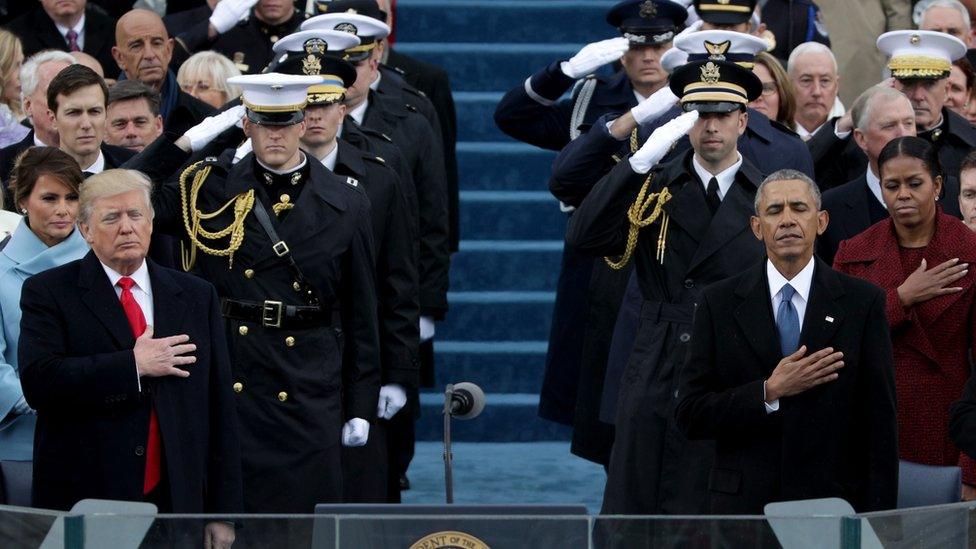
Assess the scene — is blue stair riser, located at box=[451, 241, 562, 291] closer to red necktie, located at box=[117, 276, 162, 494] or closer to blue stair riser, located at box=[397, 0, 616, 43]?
blue stair riser, located at box=[397, 0, 616, 43]

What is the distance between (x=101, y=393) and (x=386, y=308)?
1.51m

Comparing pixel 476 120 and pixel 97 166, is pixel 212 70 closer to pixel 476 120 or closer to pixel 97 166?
pixel 97 166

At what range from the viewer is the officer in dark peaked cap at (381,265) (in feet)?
20.7

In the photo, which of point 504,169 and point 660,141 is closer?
point 660,141

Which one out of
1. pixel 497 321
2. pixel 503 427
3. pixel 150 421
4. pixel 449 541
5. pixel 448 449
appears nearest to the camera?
pixel 449 541

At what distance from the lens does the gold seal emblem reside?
3.63 meters

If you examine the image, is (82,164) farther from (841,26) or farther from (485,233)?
(841,26)

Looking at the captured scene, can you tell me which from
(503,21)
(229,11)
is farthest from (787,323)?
(503,21)

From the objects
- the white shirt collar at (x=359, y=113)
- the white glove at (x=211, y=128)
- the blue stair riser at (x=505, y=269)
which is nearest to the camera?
the white glove at (x=211, y=128)

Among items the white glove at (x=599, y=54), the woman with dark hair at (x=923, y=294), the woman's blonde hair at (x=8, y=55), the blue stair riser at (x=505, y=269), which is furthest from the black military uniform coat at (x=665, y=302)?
the blue stair riser at (x=505, y=269)

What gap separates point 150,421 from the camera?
16.7 ft

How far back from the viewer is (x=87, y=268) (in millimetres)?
5113

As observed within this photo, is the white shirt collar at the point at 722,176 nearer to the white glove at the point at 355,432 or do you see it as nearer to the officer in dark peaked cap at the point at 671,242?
the officer in dark peaked cap at the point at 671,242

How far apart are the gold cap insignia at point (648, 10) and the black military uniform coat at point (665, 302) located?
1147 mm
